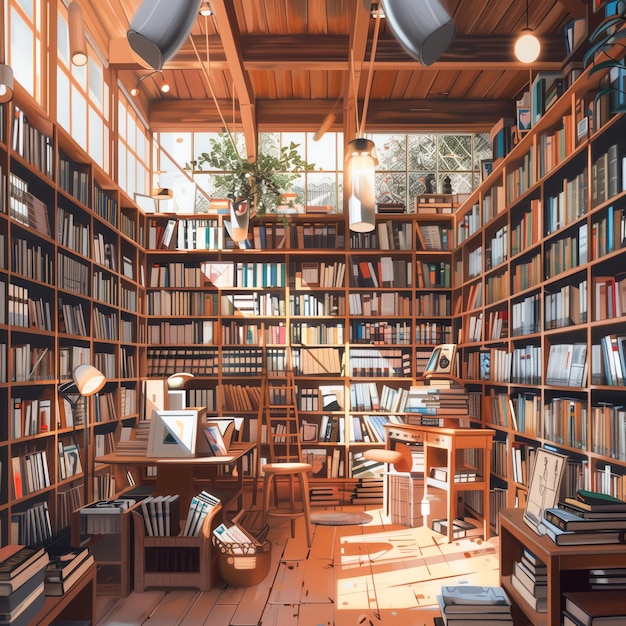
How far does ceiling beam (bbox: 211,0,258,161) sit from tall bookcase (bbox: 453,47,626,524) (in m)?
2.33

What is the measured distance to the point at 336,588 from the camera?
14.0ft

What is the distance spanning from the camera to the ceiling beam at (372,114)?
812 cm

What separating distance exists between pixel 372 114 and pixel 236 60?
106 inches

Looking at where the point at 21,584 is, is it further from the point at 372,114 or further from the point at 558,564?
the point at 372,114

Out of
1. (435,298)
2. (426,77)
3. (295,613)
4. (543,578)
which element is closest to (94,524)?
(295,613)

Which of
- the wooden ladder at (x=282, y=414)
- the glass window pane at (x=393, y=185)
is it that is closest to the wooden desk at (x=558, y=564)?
the wooden ladder at (x=282, y=414)

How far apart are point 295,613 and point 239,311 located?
4.31 m

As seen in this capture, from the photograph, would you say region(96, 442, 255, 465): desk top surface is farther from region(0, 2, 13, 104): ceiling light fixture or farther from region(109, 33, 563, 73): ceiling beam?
region(109, 33, 563, 73): ceiling beam

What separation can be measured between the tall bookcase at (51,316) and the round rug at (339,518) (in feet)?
5.94

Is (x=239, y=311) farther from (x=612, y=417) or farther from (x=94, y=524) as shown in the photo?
(x=612, y=417)

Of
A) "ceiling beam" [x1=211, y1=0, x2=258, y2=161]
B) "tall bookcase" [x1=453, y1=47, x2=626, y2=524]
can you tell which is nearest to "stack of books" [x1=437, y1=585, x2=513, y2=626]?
"tall bookcase" [x1=453, y1=47, x2=626, y2=524]

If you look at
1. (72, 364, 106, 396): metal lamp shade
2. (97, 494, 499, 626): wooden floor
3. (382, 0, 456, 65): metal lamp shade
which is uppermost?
(382, 0, 456, 65): metal lamp shade

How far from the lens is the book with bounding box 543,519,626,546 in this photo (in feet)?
7.85

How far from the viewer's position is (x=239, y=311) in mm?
7738
